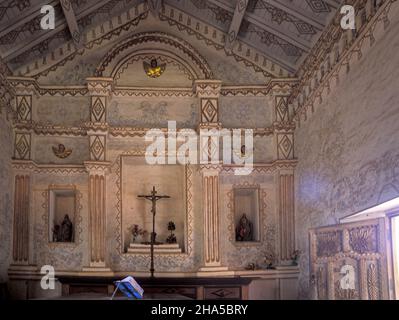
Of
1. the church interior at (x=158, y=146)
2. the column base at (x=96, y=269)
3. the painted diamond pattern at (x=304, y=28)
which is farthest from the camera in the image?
the column base at (x=96, y=269)

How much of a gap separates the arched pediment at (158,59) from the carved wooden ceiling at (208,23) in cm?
64

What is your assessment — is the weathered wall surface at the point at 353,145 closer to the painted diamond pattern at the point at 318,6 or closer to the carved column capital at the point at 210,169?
the painted diamond pattern at the point at 318,6

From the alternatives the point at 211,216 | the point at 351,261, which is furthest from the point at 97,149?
the point at 351,261

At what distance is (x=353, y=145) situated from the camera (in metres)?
9.48

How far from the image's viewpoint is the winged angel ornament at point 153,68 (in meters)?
14.5

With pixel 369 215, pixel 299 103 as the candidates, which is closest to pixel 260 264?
pixel 299 103

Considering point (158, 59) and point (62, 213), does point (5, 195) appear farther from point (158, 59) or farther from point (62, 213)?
point (158, 59)

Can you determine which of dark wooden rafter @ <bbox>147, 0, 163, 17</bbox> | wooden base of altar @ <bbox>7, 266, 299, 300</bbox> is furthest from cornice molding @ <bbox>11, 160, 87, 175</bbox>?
dark wooden rafter @ <bbox>147, 0, 163, 17</bbox>

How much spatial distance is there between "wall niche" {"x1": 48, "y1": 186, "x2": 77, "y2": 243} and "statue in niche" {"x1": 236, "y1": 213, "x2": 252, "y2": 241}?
3.56 metres

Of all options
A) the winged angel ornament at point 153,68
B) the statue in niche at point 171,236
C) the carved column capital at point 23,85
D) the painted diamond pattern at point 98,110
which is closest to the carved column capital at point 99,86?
the painted diamond pattern at point 98,110

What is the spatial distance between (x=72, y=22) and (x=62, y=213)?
13.6 feet

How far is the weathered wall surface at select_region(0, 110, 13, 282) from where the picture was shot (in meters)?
12.6

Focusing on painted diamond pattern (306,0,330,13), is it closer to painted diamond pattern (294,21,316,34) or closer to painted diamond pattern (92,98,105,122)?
painted diamond pattern (294,21,316,34)
